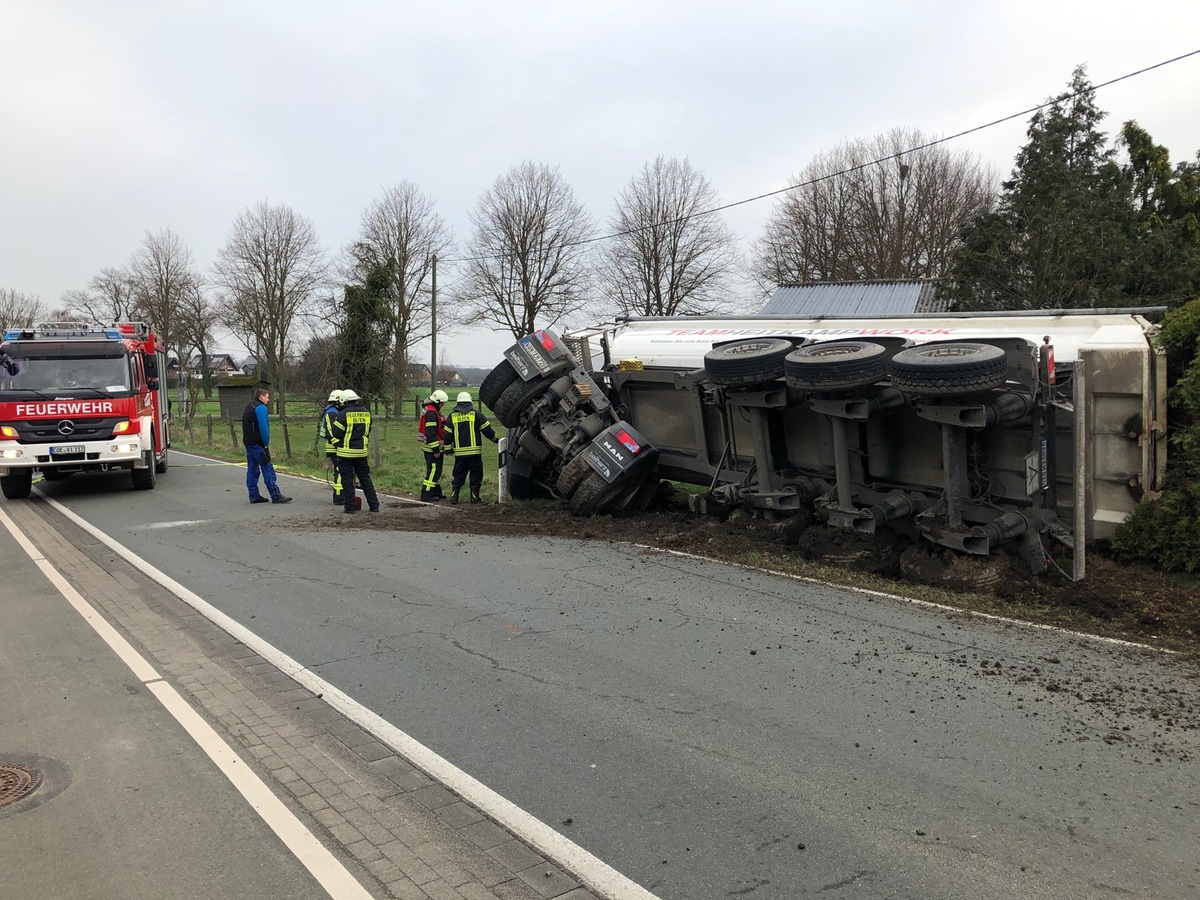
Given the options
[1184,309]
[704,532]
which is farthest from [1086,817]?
[704,532]

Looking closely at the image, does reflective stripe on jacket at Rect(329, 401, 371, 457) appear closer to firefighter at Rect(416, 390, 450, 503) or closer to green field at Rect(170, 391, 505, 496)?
firefighter at Rect(416, 390, 450, 503)

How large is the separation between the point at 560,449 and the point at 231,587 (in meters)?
4.36

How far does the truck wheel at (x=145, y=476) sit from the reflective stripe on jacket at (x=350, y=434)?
4.95 metres

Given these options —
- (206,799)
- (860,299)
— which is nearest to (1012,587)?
(206,799)

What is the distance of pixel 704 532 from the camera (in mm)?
9398

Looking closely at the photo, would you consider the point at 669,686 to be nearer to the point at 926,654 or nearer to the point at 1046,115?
the point at 926,654

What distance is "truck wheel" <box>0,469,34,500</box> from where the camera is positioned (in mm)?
14531

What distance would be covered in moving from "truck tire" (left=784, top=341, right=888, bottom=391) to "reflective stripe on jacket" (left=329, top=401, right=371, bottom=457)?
6.13 metres

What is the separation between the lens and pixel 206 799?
389cm

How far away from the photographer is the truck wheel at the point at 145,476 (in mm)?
15258

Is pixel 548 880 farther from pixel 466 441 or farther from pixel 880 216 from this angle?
pixel 880 216

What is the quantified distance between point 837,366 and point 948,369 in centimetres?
107

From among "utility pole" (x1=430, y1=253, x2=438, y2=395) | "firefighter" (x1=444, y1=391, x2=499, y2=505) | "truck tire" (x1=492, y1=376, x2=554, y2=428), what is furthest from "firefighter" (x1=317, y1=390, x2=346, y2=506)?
"utility pole" (x1=430, y1=253, x2=438, y2=395)

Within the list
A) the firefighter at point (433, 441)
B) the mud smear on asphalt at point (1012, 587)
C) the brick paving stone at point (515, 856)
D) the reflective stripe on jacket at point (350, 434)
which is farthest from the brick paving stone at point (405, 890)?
the firefighter at point (433, 441)
